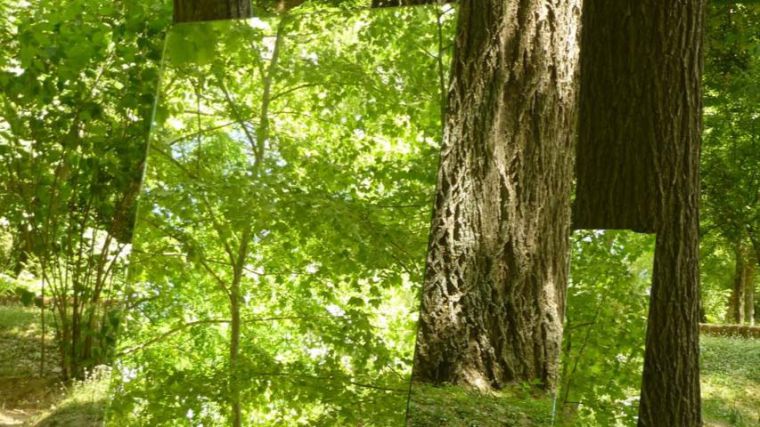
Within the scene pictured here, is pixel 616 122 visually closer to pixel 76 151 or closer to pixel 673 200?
pixel 673 200

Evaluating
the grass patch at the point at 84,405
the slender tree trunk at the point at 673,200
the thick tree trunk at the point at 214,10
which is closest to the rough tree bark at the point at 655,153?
the slender tree trunk at the point at 673,200

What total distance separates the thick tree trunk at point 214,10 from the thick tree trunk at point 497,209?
1.01 metres

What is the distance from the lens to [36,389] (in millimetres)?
5965

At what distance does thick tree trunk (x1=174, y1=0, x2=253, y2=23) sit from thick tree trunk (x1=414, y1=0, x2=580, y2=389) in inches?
39.6

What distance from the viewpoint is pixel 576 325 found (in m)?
3.86

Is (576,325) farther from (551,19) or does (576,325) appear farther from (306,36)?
(306,36)

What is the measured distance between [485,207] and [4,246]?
566 cm

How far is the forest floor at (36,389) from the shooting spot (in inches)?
215

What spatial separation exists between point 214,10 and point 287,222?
3.14ft

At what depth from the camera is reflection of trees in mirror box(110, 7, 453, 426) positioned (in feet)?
11.1

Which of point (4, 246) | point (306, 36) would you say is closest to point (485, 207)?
point (306, 36)

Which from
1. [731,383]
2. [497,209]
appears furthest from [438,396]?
[731,383]

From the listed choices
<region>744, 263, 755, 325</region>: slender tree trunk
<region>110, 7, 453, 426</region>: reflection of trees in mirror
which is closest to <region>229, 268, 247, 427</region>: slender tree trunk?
<region>110, 7, 453, 426</region>: reflection of trees in mirror

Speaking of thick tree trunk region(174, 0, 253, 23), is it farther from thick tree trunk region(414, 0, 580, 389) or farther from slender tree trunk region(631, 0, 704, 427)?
slender tree trunk region(631, 0, 704, 427)
